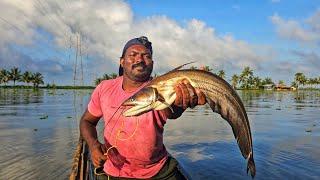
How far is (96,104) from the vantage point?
17.8 feet

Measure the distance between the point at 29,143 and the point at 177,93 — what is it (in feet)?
37.1

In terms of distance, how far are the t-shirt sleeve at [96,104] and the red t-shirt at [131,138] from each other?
0.36 feet

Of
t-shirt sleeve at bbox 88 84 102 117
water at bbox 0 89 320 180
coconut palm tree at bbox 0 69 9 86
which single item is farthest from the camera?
coconut palm tree at bbox 0 69 9 86

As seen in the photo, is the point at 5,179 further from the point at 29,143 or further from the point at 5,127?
the point at 5,127

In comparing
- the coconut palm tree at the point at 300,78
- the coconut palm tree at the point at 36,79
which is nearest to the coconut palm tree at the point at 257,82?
the coconut palm tree at the point at 300,78

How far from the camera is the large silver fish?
161 inches

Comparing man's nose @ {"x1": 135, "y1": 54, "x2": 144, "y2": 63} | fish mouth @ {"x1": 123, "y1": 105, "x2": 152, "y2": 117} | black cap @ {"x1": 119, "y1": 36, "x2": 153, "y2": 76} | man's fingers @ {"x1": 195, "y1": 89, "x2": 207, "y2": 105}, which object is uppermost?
black cap @ {"x1": 119, "y1": 36, "x2": 153, "y2": 76}

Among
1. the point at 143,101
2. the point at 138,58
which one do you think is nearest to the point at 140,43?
the point at 138,58

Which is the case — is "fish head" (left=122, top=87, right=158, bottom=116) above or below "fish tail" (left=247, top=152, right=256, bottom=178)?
above

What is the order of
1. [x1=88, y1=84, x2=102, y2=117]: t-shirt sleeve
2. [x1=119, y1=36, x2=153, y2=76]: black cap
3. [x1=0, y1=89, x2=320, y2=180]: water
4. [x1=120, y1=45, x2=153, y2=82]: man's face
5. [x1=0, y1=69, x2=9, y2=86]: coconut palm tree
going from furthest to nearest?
[x1=0, y1=69, x2=9, y2=86]: coconut palm tree → [x1=0, y1=89, x2=320, y2=180]: water → [x1=88, y1=84, x2=102, y2=117]: t-shirt sleeve → [x1=119, y1=36, x2=153, y2=76]: black cap → [x1=120, y1=45, x2=153, y2=82]: man's face

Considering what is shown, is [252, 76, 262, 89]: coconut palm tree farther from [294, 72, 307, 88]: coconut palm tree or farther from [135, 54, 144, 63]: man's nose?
[135, 54, 144, 63]: man's nose

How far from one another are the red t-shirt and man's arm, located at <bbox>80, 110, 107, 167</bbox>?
0.39 feet

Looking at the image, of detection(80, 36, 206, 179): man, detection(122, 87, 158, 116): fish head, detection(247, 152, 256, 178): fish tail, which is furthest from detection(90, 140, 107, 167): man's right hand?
detection(247, 152, 256, 178): fish tail

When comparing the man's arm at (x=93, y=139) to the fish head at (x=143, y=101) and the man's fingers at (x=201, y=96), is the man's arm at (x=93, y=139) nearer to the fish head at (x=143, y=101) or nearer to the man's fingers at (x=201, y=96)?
the fish head at (x=143, y=101)
